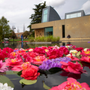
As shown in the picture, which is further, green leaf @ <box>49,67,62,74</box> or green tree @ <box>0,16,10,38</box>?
green tree @ <box>0,16,10,38</box>

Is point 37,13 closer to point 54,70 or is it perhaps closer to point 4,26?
point 4,26

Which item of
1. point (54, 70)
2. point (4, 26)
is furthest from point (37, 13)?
point (54, 70)

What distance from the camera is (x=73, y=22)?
23.8 metres

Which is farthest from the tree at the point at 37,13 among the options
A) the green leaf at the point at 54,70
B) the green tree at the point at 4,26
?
the green leaf at the point at 54,70

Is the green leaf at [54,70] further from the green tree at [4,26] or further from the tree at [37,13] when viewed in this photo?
the tree at [37,13]

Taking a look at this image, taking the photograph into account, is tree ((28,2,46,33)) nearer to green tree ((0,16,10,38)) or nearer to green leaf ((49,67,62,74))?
green tree ((0,16,10,38))

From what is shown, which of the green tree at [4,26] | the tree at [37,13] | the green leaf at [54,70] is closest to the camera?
the green leaf at [54,70]

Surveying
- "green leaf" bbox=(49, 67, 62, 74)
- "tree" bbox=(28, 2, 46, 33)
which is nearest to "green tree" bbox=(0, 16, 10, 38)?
"tree" bbox=(28, 2, 46, 33)

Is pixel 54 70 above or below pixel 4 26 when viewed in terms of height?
below

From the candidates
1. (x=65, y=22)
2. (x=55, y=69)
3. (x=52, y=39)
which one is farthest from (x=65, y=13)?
(x=55, y=69)

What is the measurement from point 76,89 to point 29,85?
399 mm

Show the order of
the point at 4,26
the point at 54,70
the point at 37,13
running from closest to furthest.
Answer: the point at 54,70 < the point at 4,26 < the point at 37,13

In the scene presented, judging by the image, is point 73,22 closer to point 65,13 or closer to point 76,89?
point 65,13

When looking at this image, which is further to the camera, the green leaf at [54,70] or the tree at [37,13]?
the tree at [37,13]
